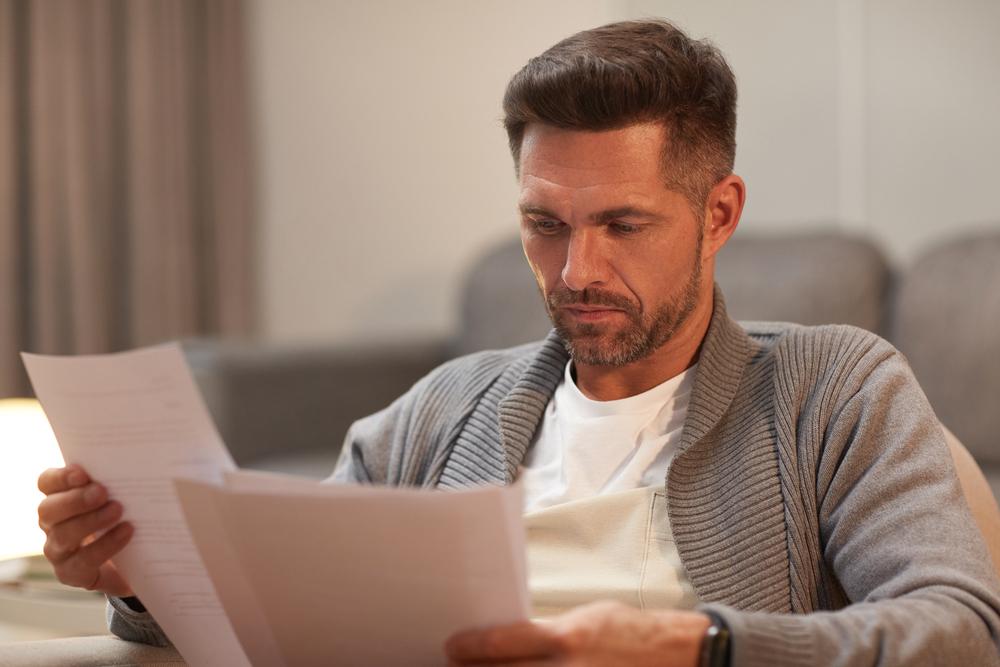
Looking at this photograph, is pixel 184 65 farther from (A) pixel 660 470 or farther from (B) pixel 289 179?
(A) pixel 660 470

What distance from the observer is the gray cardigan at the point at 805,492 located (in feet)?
2.26

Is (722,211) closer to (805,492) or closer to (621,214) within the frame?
(621,214)

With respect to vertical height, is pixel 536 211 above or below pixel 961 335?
above

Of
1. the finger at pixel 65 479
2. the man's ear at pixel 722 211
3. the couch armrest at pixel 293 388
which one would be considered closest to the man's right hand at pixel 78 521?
the finger at pixel 65 479

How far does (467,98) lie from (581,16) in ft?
1.35

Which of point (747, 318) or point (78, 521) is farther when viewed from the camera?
point (747, 318)

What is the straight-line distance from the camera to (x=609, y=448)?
1.03 m

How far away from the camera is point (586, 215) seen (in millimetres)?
974

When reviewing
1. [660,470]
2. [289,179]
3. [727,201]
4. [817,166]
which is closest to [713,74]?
[727,201]

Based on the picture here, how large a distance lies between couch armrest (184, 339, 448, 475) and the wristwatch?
5.10 feet

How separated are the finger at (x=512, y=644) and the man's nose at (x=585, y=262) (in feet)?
1.49

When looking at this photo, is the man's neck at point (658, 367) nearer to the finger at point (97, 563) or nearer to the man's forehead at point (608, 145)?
the man's forehead at point (608, 145)

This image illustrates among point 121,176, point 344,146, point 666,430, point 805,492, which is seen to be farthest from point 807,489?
point 121,176

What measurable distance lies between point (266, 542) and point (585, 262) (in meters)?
0.47
